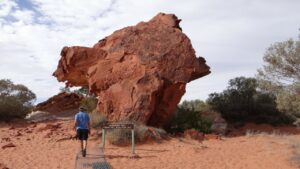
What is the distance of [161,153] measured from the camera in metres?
13.6

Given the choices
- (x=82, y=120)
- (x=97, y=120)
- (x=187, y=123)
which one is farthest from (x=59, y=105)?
(x=82, y=120)

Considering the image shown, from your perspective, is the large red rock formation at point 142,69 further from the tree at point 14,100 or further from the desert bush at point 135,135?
the tree at point 14,100

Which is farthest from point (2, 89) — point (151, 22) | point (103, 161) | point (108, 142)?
point (103, 161)

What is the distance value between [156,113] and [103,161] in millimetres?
6308

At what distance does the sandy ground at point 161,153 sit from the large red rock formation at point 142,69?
192 cm

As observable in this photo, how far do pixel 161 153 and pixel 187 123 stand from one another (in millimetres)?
4977

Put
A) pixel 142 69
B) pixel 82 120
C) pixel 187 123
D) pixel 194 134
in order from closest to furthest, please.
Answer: pixel 82 120 → pixel 194 134 → pixel 142 69 → pixel 187 123

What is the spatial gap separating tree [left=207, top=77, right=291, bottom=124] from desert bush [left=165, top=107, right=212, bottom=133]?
6914 mm

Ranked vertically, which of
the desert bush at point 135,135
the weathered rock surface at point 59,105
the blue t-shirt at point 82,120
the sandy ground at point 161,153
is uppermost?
the weathered rock surface at point 59,105

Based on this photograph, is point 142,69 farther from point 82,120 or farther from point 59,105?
point 59,105

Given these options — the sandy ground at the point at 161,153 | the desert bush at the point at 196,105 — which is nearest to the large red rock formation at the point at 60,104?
the desert bush at the point at 196,105

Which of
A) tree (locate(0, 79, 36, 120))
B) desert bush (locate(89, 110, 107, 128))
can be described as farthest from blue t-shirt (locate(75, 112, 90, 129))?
tree (locate(0, 79, 36, 120))

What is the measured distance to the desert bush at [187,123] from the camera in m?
18.2

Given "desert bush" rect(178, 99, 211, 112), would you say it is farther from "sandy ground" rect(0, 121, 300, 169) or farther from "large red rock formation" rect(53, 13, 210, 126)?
"sandy ground" rect(0, 121, 300, 169)
